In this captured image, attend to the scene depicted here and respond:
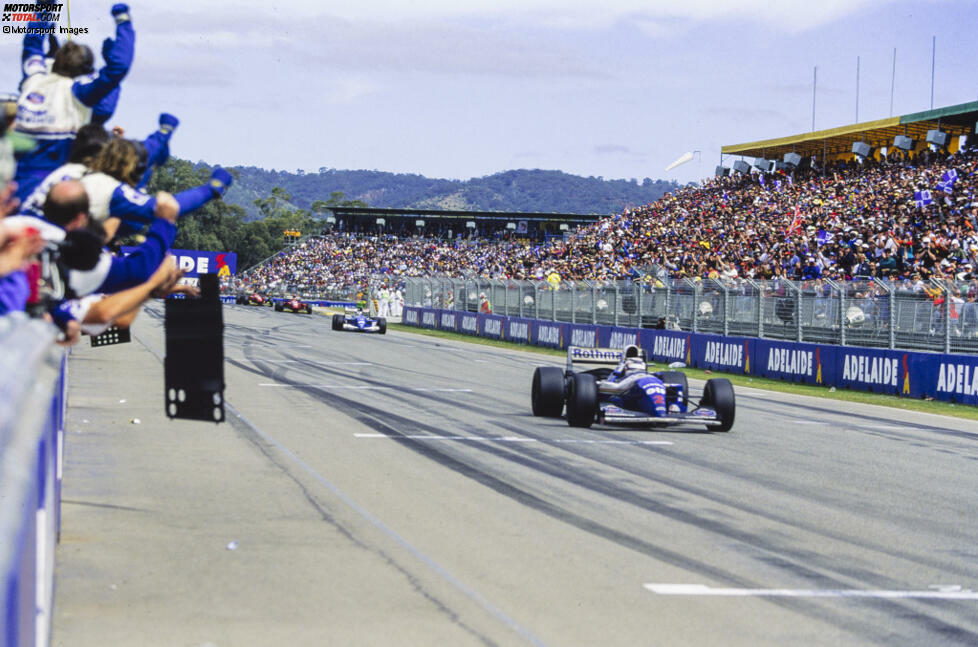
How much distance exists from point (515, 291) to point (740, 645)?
37.0 m

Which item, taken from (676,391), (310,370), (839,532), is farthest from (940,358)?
(839,532)

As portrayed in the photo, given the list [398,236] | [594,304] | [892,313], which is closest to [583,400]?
[892,313]

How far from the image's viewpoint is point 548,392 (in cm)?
1552

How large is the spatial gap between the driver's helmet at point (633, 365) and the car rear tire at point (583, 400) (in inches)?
18.1

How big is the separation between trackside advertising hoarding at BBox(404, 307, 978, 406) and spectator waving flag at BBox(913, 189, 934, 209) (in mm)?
7791

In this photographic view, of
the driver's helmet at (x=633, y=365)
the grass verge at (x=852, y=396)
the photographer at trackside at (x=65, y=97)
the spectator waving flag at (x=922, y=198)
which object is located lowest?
the grass verge at (x=852, y=396)

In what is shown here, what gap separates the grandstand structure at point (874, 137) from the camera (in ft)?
139

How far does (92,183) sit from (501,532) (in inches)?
157

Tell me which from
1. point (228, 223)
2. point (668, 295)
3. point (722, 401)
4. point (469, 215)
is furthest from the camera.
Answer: point (469, 215)

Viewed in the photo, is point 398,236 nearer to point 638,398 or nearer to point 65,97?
point 638,398

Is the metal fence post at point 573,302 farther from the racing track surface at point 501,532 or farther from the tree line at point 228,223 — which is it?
the racing track surface at point 501,532

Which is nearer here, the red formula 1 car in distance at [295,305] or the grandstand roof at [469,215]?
the red formula 1 car in distance at [295,305]

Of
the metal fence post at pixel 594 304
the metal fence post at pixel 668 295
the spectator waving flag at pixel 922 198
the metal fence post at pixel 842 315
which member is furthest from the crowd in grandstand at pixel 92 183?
the metal fence post at pixel 594 304

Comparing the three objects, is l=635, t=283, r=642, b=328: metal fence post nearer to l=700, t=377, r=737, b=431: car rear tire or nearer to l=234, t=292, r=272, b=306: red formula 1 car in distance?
l=700, t=377, r=737, b=431: car rear tire
